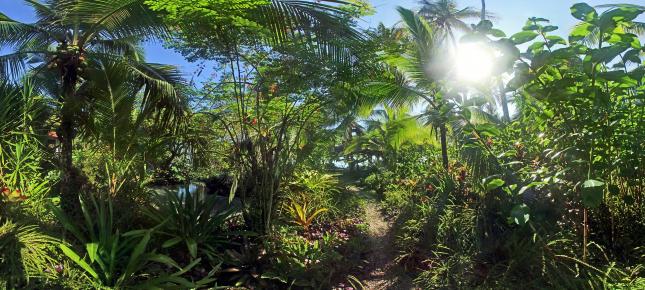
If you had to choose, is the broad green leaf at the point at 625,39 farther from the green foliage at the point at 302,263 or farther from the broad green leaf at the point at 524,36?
the green foliage at the point at 302,263

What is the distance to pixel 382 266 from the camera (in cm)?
565

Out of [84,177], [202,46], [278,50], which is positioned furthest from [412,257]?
[84,177]

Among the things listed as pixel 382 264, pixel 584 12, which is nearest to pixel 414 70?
pixel 382 264

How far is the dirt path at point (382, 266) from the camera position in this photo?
5090mm

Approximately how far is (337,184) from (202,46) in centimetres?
493

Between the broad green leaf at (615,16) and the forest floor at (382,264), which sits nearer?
the broad green leaf at (615,16)

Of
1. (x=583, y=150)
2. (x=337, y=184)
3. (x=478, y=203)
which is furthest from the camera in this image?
(x=337, y=184)

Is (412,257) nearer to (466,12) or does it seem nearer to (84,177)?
(84,177)

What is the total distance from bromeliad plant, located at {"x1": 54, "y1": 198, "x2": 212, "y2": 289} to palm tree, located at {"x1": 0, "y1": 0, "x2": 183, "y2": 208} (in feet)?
4.55

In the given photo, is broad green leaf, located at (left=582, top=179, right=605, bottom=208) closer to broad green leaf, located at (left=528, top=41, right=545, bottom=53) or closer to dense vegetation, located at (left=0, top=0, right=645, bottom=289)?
dense vegetation, located at (left=0, top=0, right=645, bottom=289)

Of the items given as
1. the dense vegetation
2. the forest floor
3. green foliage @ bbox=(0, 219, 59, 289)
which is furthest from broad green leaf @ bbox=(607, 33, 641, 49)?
green foliage @ bbox=(0, 219, 59, 289)

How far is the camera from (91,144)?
701 cm

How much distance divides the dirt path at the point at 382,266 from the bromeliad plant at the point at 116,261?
2210mm

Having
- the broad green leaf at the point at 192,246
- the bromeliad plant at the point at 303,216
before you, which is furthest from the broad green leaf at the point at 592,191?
the bromeliad plant at the point at 303,216
